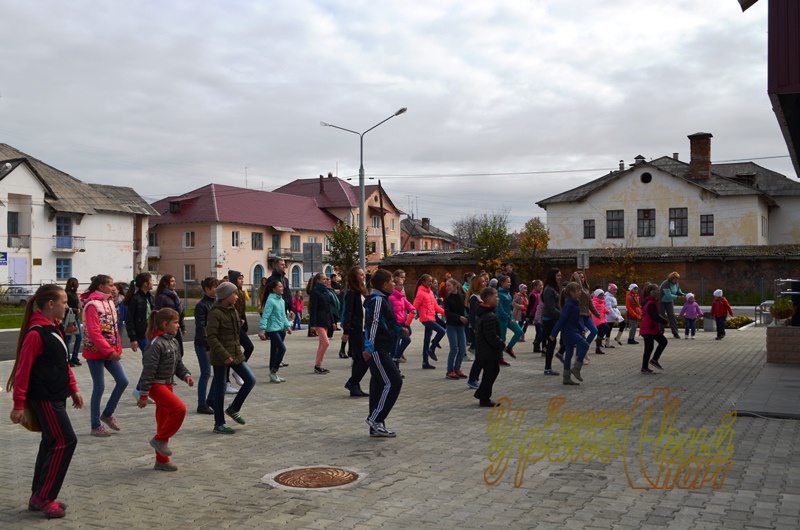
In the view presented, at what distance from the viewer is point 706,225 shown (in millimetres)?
55500

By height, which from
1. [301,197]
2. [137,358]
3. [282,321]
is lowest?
[137,358]

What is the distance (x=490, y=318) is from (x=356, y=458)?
3.93 metres

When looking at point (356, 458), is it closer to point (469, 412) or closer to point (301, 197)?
point (469, 412)

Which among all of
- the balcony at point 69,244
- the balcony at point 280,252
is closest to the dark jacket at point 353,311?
the balcony at point 69,244

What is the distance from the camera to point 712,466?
7.24 metres

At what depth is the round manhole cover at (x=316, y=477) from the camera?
665cm

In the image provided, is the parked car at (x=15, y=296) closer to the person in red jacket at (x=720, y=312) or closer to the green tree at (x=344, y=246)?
the green tree at (x=344, y=246)

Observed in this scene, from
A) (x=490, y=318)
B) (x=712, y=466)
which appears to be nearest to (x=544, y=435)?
(x=712, y=466)

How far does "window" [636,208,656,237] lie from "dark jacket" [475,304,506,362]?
49.5 metres

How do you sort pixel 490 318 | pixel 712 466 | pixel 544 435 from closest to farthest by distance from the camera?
pixel 712 466
pixel 544 435
pixel 490 318

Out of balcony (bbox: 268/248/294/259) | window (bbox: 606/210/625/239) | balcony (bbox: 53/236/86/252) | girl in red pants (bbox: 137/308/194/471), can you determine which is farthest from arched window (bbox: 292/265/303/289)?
girl in red pants (bbox: 137/308/194/471)

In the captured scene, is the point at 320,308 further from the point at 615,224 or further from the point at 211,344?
the point at 615,224

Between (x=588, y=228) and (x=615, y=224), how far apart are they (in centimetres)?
209

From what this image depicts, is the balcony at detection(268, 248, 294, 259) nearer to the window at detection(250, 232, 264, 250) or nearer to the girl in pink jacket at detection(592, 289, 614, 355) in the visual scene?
the window at detection(250, 232, 264, 250)
